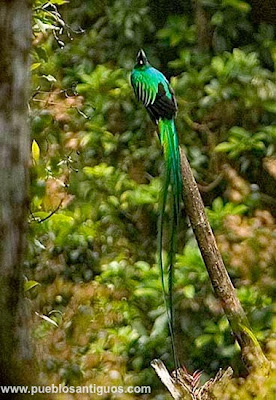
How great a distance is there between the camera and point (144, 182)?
3637mm

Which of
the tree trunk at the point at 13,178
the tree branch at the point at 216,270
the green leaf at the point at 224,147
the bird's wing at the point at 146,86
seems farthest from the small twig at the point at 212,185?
the tree trunk at the point at 13,178

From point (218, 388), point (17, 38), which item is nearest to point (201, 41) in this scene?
point (218, 388)

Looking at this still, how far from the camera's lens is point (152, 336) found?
120 inches

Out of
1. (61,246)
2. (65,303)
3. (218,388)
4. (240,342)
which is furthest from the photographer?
(61,246)

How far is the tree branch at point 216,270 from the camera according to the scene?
236 centimetres

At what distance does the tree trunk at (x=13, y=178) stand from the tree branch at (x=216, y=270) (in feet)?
4.24

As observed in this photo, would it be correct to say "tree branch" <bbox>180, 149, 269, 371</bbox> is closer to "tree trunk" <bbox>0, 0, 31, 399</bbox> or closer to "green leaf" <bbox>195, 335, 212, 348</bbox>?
"green leaf" <bbox>195, 335, 212, 348</bbox>

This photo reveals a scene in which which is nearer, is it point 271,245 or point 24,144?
point 24,144

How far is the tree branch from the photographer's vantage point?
2355mm

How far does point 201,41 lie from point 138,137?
1.76 ft

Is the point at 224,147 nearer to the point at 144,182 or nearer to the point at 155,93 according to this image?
the point at 144,182

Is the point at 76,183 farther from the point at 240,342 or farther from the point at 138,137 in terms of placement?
the point at 240,342

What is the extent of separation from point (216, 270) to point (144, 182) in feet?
4.11

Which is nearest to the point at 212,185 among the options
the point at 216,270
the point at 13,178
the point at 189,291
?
the point at 189,291
